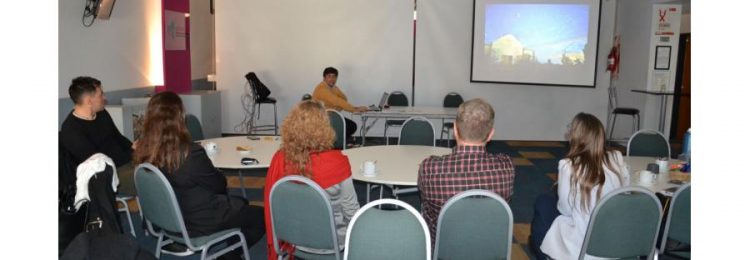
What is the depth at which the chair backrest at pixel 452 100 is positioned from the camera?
808cm

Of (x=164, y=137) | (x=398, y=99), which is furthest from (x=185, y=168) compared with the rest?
(x=398, y=99)

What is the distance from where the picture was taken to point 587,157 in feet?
8.95

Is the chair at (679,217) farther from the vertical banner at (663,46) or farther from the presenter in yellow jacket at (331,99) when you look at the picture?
the vertical banner at (663,46)

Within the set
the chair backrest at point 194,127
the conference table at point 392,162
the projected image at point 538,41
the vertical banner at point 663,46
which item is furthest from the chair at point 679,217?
the vertical banner at point 663,46

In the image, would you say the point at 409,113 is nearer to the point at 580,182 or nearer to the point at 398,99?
the point at 398,99

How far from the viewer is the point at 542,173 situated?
6410 millimetres

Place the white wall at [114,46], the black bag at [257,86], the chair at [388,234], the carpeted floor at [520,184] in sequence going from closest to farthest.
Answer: the chair at [388,234]
the carpeted floor at [520,184]
the white wall at [114,46]
the black bag at [257,86]

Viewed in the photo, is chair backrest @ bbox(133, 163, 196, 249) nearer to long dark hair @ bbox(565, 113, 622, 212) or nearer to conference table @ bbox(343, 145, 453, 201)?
conference table @ bbox(343, 145, 453, 201)

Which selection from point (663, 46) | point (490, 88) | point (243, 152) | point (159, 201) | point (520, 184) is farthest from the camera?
point (490, 88)

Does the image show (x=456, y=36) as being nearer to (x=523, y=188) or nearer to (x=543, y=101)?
(x=543, y=101)

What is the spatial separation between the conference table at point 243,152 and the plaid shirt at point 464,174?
1257 mm

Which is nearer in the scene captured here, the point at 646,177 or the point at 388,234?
the point at 388,234

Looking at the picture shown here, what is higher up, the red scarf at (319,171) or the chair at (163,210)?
the red scarf at (319,171)

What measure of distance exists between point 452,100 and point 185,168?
18.9ft
